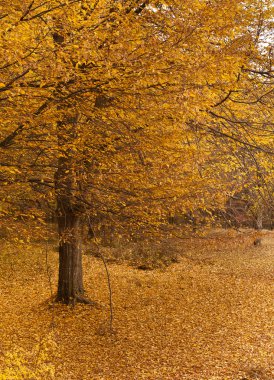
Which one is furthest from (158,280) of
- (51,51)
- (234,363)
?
(51,51)

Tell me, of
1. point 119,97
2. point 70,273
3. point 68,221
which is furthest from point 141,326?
point 119,97

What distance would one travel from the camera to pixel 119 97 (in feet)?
23.8

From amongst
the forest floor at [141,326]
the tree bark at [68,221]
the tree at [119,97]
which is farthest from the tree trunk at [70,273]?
the tree at [119,97]

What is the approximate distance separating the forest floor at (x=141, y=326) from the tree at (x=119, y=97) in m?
1.88

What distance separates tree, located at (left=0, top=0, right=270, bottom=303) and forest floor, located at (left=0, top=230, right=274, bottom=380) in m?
1.88

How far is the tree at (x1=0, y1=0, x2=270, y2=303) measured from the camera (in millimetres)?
6078

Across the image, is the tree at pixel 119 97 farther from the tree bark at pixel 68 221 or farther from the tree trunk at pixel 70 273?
the tree trunk at pixel 70 273

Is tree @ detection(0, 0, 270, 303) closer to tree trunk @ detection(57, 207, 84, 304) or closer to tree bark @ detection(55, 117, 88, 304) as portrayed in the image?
tree bark @ detection(55, 117, 88, 304)

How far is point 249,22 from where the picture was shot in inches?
351

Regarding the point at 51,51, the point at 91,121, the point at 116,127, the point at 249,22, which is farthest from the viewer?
the point at 249,22

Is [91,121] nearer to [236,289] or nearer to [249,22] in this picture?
[249,22]

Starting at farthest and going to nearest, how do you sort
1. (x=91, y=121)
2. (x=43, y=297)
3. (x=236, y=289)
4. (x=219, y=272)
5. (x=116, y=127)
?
(x=219, y=272) → (x=236, y=289) → (x=43, y=297) → (x=91, y=121) → (x=116, y=127)

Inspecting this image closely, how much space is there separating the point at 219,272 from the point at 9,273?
788cm

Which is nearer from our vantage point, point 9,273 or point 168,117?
point 168,117
